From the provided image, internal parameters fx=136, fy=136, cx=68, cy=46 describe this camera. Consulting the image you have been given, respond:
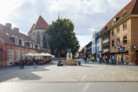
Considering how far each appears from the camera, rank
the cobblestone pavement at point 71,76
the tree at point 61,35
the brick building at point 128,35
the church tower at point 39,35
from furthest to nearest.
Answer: the church tower at point 39,35 → the tree at point 61,35 → the brick building at point 128,35 → the cobblestone pavement at point 71,76

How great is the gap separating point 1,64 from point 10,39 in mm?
6849

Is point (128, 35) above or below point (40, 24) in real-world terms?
below

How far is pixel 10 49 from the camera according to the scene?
25172mm

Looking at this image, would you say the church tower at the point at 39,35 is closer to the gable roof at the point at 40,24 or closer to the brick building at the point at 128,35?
the gable roof at the point at 40,24

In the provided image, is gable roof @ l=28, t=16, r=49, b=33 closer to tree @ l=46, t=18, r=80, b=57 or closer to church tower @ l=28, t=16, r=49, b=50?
church tower @ l=28, t=16, r=49, b=50

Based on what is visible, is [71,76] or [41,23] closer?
[71,76]

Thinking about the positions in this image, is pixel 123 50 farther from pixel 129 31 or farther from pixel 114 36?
pixel 114 36

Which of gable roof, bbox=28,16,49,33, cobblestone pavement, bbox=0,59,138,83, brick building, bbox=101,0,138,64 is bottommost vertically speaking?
cobblestone pavement, bbox=0,59,138,83

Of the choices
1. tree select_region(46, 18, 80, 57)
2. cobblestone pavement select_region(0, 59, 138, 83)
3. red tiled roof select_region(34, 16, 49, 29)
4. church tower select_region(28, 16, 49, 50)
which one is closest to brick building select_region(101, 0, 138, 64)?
cobblestone pavement select_region(0, 59, 138, 83)

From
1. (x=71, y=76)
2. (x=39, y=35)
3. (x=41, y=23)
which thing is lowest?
(x=71, y=76)

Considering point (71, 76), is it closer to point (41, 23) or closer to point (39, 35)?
point (39, 35)

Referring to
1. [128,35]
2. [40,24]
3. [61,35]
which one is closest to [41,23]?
[40,24]

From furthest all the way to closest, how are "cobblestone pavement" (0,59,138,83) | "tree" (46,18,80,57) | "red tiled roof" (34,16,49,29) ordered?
"red tiled roof" (34,16,49,29)
"tree" (46,18,80,57)
"cobblestone pavement" (0,59,138,83)

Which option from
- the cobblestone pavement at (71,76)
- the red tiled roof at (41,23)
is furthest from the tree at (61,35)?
the cobblestone pavement at (71,76)
